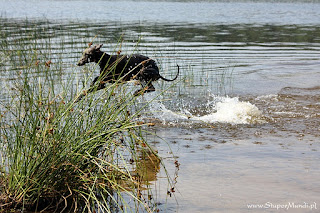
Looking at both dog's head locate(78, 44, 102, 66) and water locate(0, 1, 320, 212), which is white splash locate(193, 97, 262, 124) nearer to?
water locate(0, 1, 320, 212)

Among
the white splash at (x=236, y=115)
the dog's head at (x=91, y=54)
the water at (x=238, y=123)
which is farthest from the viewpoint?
the white splash at (x=236, y=115)

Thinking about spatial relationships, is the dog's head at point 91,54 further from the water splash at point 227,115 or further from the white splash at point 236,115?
the white splash at point 236,115

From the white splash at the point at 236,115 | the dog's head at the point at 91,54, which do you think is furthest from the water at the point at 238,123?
the dog's head at the point at 91,54

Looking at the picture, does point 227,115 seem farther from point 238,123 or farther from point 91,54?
point 91,54

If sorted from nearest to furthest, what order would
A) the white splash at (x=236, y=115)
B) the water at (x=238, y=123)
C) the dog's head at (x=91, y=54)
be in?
the water at (x=238, y=123), the dog's head at (x=91, y=54), the white splash at (x=236, y=115)

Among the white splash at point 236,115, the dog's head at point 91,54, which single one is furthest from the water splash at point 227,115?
the dog's head at point 91,54

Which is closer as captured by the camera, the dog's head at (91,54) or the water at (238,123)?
the water at (238,123)

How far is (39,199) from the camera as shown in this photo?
12.7 feet

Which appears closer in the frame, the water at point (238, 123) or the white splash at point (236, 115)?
the water at point (238, 123)

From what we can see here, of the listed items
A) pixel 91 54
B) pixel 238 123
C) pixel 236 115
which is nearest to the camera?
pixel 91 54

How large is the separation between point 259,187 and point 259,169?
0.50 m

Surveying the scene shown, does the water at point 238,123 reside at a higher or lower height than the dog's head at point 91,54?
lower

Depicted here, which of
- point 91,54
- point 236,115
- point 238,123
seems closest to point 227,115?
point 236,115

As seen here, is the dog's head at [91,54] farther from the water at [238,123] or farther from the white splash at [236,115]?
the white splash at [236,115]
